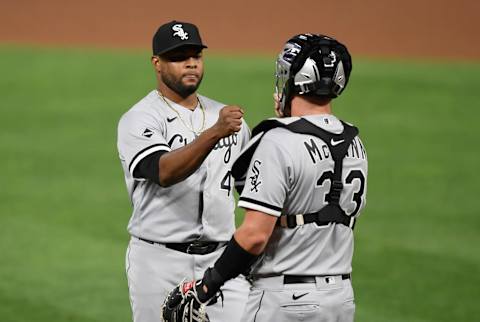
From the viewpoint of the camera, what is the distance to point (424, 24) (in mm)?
18484

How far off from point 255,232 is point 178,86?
5.10ft

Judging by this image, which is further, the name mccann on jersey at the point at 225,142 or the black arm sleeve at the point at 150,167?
the name mccann on jersey at the point at 225,142

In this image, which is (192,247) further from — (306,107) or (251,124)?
(251,124)

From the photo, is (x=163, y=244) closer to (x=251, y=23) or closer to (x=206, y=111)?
(x=206, y=111)

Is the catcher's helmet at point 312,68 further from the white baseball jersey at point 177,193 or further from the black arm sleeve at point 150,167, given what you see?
the white baseball jersey at point 177,193

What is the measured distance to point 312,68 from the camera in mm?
4254

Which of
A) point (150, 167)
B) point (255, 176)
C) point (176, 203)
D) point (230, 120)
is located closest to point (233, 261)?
point (255, 176)

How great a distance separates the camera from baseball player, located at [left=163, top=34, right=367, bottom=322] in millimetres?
4105

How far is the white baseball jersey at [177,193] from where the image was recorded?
5.29 metres

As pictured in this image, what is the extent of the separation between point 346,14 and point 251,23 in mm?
1813

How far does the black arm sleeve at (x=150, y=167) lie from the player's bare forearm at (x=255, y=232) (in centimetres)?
102

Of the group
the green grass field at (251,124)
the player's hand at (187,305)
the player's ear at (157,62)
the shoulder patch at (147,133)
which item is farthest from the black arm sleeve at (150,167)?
the green grass field at (251,124)

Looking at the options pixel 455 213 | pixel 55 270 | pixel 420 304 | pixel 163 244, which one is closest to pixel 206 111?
pixel 163 244

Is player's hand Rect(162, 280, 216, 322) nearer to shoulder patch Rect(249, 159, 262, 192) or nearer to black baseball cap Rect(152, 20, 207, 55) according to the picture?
shoulder patch Rect(249, 159, 262, 192)
